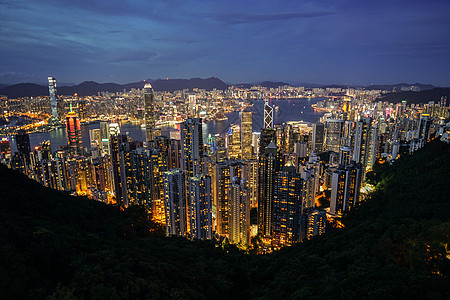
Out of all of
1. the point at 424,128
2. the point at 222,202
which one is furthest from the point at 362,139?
the point at 222,202

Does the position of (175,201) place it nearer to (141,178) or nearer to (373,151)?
(141,178)

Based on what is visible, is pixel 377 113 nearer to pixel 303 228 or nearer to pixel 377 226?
pixel 303 228

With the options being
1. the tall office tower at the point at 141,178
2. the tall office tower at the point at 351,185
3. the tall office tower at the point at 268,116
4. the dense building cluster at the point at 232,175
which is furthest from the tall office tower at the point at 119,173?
the tall office tower at the point at 268,116

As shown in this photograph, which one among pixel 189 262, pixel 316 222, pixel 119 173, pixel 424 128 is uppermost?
pixel 424 128

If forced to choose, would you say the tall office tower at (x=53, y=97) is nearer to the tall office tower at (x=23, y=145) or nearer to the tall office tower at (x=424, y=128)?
the tall office tower at (x=23, y=145)

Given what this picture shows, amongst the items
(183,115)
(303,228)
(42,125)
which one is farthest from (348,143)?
(42,125)

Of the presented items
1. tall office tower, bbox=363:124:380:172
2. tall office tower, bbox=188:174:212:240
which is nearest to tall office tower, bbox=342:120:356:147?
tall office tower, bbox=363:124:380:172
